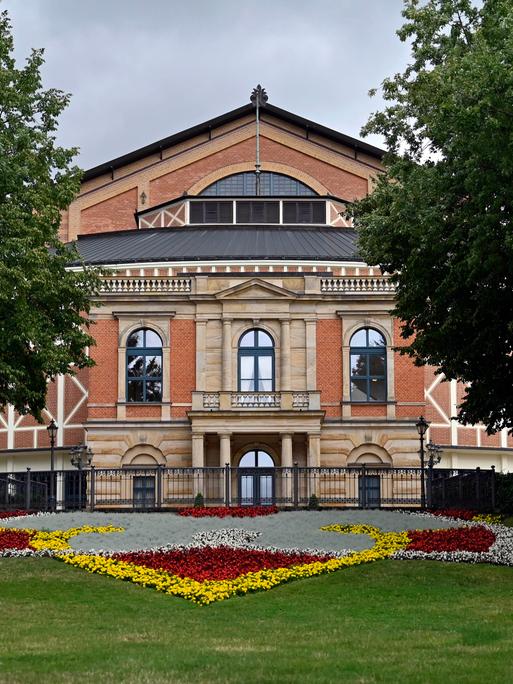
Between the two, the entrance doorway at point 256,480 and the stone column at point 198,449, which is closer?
the entrance doorway at point 256,480

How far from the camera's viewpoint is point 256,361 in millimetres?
46344

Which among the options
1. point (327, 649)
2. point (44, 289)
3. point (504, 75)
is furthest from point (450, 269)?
point (327, 649)

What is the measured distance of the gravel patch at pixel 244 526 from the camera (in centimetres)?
2580

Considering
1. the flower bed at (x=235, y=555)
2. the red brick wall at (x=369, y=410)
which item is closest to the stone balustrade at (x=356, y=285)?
the red brick wall at (x=369, y=410)

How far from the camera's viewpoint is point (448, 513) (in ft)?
104

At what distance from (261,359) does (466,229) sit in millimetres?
22155

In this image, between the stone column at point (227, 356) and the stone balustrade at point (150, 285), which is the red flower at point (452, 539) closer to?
the stone column at point (227, 356)

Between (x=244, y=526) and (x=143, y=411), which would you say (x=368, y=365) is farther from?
(x=244, y=526)

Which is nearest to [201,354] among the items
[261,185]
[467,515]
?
[467,515]

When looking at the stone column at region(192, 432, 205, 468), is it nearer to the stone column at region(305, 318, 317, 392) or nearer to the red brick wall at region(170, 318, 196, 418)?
the red brick wall at region(170, 318, 196, 418)

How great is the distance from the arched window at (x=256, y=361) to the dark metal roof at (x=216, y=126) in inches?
758

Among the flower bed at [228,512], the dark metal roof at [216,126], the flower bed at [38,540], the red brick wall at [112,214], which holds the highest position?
the dark metal roof at [216,126]

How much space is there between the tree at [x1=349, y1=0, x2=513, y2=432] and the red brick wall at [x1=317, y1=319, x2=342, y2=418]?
51.5ft

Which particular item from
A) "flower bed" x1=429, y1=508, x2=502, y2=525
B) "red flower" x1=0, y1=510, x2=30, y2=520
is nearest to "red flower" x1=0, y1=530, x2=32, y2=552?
"red flower" x1=0, y1=510, x2=30, y2=520
